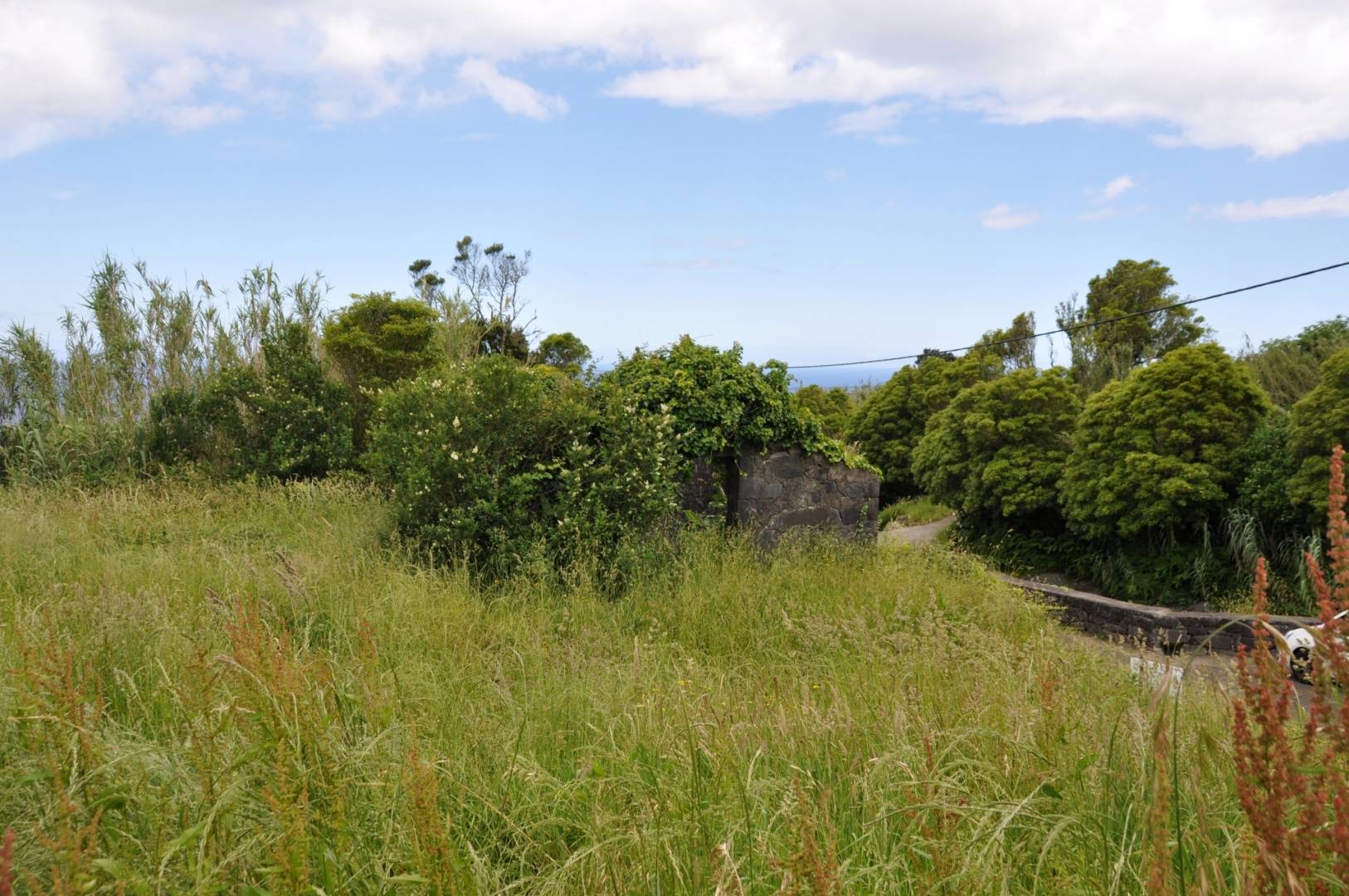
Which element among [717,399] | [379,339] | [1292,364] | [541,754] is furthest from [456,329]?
[1292,364]

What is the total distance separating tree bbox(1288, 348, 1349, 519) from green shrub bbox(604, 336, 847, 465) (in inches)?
280

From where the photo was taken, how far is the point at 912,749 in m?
2.56

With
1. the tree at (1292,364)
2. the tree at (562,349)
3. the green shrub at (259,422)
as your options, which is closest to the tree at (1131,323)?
the tree at (1292,364)

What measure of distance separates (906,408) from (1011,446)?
18.9ft

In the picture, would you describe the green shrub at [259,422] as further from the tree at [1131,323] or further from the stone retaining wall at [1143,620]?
the tree at [1131,323]

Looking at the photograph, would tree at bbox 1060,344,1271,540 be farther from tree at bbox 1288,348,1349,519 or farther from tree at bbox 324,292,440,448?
tree at bbox 324,292,440,448

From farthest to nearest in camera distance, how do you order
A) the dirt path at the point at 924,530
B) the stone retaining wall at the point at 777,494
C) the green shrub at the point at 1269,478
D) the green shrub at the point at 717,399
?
the dirt path at the point at 924,530, the green shrub at the point at 1269,478, the stone retaining wall at the point at 777,494, the green shrub at the point at 717,399

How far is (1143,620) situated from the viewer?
11305 mm

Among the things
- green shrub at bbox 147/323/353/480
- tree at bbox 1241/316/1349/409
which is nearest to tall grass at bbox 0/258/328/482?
green shrub at bbox 147/323/353/480

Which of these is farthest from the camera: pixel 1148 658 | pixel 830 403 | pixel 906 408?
pixel 830 403

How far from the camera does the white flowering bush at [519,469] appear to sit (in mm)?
7020

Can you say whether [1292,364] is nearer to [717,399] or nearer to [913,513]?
[913,513]

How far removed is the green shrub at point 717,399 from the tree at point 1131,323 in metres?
19.1

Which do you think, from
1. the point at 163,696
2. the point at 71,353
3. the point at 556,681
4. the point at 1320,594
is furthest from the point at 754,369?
the point at 71,353
